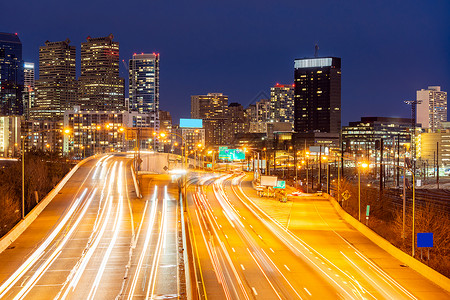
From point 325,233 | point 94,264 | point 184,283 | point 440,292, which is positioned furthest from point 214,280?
point 325,233

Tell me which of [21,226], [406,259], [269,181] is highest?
[269,181]

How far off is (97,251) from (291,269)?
1226cm

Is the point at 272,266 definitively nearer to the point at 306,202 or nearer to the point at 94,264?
the point at 94,264

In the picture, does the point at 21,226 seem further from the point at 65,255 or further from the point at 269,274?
the point at 269,274

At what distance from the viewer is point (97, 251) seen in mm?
33156

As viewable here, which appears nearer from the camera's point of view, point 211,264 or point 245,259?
point 211,264

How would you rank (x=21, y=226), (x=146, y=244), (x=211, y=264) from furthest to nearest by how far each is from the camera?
(x=21, y=226), (x=146, y=244), (x=211, y=264)

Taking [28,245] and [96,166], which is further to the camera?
[96,166]

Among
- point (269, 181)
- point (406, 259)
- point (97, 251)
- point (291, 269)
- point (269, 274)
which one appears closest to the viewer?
point (269, 274)

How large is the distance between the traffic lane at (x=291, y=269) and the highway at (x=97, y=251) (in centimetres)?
567

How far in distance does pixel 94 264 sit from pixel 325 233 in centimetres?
2044

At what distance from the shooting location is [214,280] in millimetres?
26828

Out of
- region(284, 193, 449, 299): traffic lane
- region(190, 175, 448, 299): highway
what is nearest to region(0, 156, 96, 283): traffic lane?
region(190, 175, 448, 299): highway

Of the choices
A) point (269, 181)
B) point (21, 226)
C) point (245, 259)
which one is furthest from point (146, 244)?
point (269, 181)
